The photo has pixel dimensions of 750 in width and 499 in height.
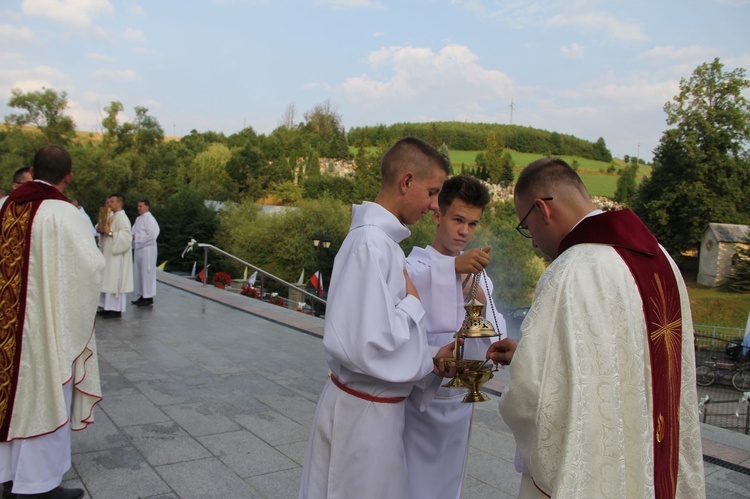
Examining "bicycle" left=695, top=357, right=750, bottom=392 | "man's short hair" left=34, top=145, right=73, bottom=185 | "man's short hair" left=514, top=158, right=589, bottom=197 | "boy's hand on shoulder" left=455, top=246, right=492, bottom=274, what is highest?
"man's short hair" left=514, top=158, right=589, bottom=197

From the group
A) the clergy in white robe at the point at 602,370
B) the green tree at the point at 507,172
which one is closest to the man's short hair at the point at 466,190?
the clergy in white robe at the point at 602,370

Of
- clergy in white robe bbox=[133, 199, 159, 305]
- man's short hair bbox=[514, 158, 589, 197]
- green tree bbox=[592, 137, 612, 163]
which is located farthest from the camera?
green tree bbox=[592, 137, 612, 163]

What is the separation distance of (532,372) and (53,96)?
5893 cm

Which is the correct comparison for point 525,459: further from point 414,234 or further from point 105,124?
point 105,124

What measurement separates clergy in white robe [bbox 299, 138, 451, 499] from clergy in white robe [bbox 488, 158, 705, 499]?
0.48m

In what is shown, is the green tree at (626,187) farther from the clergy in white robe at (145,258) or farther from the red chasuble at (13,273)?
the red chasuble at (13,273)

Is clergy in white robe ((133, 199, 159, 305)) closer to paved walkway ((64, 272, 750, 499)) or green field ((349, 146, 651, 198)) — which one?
paved walkway ((64, 272, 750, 499))

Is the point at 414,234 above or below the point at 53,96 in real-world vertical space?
below

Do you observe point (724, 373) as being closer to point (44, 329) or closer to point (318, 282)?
point (318, 282)

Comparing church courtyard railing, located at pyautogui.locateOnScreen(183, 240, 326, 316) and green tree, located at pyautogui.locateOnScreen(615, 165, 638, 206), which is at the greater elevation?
→ green tree, located at pyautogui.locateOnScreen(615, 165, 638, 206)

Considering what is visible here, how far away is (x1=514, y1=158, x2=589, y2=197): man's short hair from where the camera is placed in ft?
6.57

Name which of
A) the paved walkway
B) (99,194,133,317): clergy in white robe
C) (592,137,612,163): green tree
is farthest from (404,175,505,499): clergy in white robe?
(592,137,612,163): green tree

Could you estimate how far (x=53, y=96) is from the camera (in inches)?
Answer: 2014

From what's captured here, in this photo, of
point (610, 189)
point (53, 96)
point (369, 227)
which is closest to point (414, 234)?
point (53, 96)
